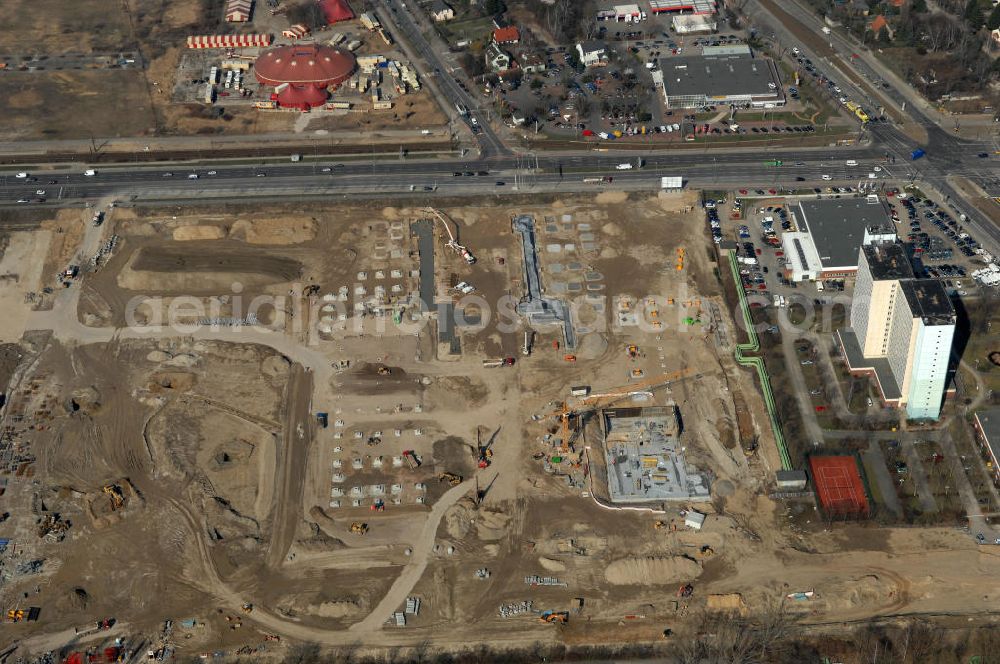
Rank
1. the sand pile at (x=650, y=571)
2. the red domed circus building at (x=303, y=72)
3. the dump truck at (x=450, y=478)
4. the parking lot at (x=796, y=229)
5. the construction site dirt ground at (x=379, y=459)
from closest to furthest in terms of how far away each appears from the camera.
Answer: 1. the construction site dirt ground at (x=379, y=459)
2. the sand pile at (x=650, y=571)
3. the dump truck at (x=450, y=478)
4. the parking lot at (x=796, y=229)
5. the red domed circus building at (x=303, y=72)

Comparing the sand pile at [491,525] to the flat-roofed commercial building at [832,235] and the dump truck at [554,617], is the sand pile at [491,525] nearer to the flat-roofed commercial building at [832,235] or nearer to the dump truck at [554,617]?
the dump truck at [554,617]

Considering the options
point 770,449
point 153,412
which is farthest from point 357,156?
point 770,449

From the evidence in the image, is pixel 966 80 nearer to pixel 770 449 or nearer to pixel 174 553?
pixel 770 449

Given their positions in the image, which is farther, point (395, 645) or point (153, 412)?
point (153, 412)

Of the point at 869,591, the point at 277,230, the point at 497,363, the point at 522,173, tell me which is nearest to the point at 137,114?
the point at 277,230

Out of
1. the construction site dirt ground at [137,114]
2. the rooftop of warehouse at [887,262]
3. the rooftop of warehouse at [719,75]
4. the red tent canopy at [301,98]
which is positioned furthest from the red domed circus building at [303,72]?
the rooftop of warehouse at [887,262]
